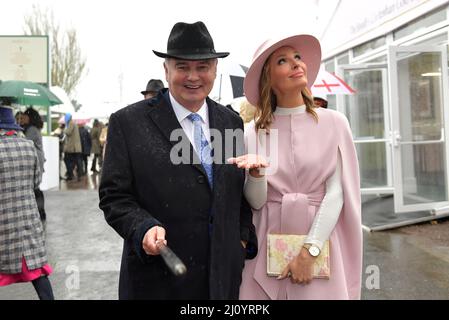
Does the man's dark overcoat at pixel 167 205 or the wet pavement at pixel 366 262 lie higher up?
the man's dark overcoat at pixel 167 205

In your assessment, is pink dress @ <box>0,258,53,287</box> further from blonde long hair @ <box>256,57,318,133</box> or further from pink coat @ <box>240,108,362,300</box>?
blonde long hair @ <box>256,57,318,133</box>

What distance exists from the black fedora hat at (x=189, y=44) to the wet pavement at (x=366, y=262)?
285 cm

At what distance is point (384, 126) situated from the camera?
8.80m

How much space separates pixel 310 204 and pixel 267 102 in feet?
1.60

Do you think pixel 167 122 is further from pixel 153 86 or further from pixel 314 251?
pixel 153 86

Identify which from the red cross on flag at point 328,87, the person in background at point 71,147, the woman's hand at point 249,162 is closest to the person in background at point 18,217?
the woman's hand at point 249,162

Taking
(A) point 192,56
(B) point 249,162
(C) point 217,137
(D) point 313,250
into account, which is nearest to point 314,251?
(D) point 313,250

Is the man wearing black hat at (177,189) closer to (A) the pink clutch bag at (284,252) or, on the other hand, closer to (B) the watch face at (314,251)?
(A) the pink clutch bag at (284,252)

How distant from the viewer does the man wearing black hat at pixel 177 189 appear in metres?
1.70

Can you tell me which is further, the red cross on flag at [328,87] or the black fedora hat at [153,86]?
the red cross on flag at [328,87]

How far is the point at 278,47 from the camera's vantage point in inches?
78.3

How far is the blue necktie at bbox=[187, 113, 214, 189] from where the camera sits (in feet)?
5.90

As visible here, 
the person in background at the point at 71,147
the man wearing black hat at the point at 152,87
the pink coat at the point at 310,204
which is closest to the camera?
the pink coat at the point at 310,204

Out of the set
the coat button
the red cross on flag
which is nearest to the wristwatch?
the coat button
